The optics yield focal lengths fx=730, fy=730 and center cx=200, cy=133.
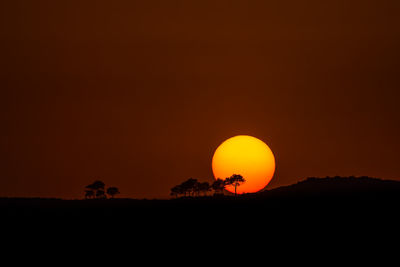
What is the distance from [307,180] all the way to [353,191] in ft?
63.4

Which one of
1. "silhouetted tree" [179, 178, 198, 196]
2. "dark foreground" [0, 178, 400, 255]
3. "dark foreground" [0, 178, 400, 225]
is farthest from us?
"silhouetted tree" [179, 178, 198, 196]

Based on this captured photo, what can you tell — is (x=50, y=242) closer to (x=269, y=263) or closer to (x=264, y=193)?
(x=269, y=263)

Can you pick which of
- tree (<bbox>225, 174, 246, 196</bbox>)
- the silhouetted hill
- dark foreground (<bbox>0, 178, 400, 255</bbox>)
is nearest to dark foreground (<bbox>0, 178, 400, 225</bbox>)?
dark foreground (<bbox>0, 178, 400, 255</bbox>)

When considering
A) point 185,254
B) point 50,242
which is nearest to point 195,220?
point 185,254

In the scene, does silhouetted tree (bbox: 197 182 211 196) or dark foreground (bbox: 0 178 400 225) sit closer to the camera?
dark foreground (bbox: 0 178 400 225)

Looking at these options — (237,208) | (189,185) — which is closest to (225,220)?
(237,208)

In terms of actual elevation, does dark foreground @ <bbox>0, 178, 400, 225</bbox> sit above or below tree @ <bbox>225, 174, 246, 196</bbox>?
below

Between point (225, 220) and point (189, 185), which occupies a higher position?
point (189, 185)

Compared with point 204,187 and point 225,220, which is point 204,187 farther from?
point 225,220

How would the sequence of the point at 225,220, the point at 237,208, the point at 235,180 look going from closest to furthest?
the point at 225,220 → the point at 237,208 → the point at 235,180

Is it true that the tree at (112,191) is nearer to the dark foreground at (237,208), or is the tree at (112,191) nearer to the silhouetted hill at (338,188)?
the dark foreground at (237,208)

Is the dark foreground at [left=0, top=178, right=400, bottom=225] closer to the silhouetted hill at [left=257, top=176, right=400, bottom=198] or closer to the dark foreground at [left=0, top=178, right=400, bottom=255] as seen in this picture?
the dark foreground at [left=0, top=178, right=400, bottom=255]

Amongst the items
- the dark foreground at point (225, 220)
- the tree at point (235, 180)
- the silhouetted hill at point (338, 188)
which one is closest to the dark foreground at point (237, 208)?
the dark foreground at point (225, 220)

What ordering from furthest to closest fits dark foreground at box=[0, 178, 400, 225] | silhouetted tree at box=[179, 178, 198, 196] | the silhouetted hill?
1. silhouetted tree at box=[179, 178, 198, 196]
2. the silhouetted hill
3. dark foreground at box=[0, 178, 400, 225]
